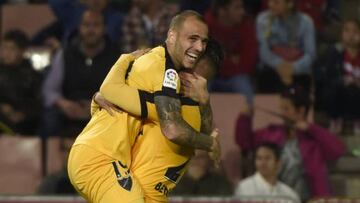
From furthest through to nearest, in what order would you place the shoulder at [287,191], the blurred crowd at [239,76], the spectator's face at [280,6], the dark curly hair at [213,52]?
1. the spectator's face at [280,6]
2. the blurred crowd at [239,76]
3. the shoulder at [287,191]
4. the dark curly hair at [213,52]

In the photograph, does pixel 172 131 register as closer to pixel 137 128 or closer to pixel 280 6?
pixel 137 128

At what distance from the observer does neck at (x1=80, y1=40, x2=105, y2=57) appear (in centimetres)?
1201

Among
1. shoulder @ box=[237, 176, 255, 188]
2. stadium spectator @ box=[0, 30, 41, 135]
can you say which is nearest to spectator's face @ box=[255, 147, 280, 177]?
shoulder @ box=[237, 176, 255, 188]

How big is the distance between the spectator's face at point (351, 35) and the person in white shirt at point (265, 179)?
146cm

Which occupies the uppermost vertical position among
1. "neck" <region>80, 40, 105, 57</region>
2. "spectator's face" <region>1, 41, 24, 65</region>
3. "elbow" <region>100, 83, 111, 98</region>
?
"elbow" <region>100, 83, 111, 98</region>

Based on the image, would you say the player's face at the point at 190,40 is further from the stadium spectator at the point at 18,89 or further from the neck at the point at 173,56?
the stadium spectator at the point at 18,89

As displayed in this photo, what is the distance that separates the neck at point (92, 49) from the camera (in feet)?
39.4

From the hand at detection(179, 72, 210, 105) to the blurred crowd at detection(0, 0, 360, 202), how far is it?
3.56m

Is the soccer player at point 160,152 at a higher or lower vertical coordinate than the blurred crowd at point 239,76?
higher

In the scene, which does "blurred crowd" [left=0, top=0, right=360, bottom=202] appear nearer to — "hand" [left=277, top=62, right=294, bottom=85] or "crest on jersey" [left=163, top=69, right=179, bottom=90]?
"hand" [left=277, top=62, right=294, bottom=85]

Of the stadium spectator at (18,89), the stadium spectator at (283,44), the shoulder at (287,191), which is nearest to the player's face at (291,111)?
the stadium spectator at (283,44)

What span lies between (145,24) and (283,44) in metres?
1.34

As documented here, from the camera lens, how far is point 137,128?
26.4 feet

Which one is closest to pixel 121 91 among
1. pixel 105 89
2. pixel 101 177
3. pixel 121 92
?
pixel 121 92
